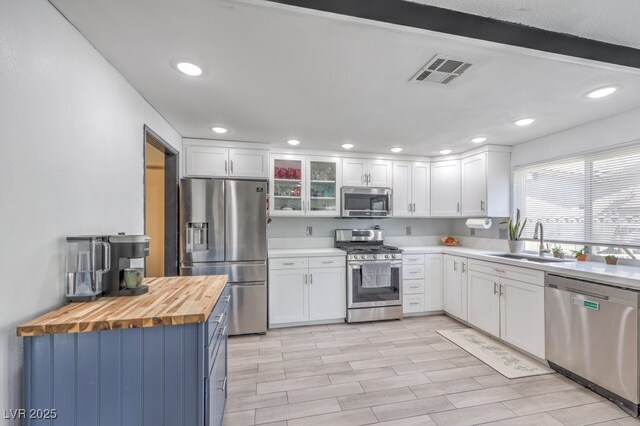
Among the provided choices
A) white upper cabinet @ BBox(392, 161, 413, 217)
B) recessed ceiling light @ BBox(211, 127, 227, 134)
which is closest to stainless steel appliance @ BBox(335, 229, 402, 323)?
white upper cabinet @ BBox(392, 161, 413, 217)

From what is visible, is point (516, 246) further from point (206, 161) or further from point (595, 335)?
point (206, 161)

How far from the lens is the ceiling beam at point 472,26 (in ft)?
4.18

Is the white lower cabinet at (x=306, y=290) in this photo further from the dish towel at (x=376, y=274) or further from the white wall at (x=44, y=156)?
the white wall at (x=44, y=156)

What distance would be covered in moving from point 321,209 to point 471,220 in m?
2.15

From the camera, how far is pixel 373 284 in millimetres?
3771

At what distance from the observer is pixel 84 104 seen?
60.1 inches

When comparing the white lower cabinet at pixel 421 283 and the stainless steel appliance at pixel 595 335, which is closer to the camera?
the stainless steel appliance at pixel 595 335

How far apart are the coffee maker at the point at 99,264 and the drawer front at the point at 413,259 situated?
322 cm

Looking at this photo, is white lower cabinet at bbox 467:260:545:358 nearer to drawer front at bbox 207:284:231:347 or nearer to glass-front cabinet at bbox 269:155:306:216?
glass-front cabinet at bbox 269:155:306:216

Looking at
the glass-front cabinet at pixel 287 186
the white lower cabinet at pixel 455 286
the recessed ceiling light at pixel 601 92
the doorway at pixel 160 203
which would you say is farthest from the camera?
the glass-front cabinet at pixel 287 186

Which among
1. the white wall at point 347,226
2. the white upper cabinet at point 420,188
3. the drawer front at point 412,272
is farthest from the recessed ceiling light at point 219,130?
the drawer front at point 412,272

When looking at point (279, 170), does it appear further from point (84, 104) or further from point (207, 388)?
point (207, 388)

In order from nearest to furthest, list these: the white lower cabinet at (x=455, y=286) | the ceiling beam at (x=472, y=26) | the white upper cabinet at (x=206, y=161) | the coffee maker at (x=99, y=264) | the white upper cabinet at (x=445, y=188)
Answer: the ceiling beam at (x=472, y=26)
the coffee maker at (x=99, y=264)
the white upper cabinet at (x=206, y=161)
the white lower cabinet at (x=455, y=286)
the white upper cabinet at (x=445, y=188)

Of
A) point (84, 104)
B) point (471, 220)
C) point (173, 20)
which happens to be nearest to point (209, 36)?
point (173, 20)
